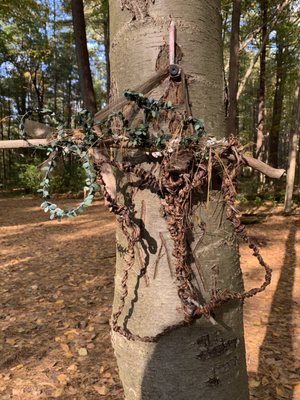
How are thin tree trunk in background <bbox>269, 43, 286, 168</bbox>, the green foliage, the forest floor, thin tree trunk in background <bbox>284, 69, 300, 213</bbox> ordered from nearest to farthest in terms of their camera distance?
the forest floor
thin tree trunk in background <bbox>284, 69, 300, 213</bbox>
thin tree trunk in background <bbox>269, 43, 286, 168</bbox>
the green foliage

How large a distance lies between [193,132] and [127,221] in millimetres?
307

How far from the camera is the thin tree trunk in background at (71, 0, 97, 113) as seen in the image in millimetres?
6016

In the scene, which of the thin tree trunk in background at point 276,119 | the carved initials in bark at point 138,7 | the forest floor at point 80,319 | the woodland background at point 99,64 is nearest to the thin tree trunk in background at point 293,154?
the woodland background at point 99,64

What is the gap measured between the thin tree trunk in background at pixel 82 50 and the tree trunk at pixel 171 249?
5297 millimetres

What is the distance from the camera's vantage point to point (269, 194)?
11.8 m

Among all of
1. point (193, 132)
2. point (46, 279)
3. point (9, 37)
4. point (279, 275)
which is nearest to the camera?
point (193, 132)

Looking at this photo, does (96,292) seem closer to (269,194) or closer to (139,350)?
(139,350)

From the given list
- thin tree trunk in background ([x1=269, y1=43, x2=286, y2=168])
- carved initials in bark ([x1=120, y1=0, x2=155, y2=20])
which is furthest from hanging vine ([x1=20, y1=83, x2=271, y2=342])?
thin tree trunk in background ([x1=269, y1=43, x2=286, y2=168])

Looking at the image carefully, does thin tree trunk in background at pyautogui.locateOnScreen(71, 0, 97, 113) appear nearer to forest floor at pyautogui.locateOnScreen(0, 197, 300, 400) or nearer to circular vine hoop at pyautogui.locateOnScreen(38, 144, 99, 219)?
forest floor at pyautogui.locateOnScreen(0, 197, 300, 400)

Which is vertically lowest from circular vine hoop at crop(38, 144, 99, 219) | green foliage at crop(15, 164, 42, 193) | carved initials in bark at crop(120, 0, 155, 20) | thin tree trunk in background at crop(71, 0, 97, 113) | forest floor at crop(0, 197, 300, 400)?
forest floor at crop(0, 197, 300, 400)

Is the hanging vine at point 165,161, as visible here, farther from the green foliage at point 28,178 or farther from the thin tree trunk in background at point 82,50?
the green foliage at point 28,178

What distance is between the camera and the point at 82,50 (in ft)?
20.4

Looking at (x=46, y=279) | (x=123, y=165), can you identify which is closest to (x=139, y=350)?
(x=123, y=165)

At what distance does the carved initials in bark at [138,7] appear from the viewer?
979 mm
